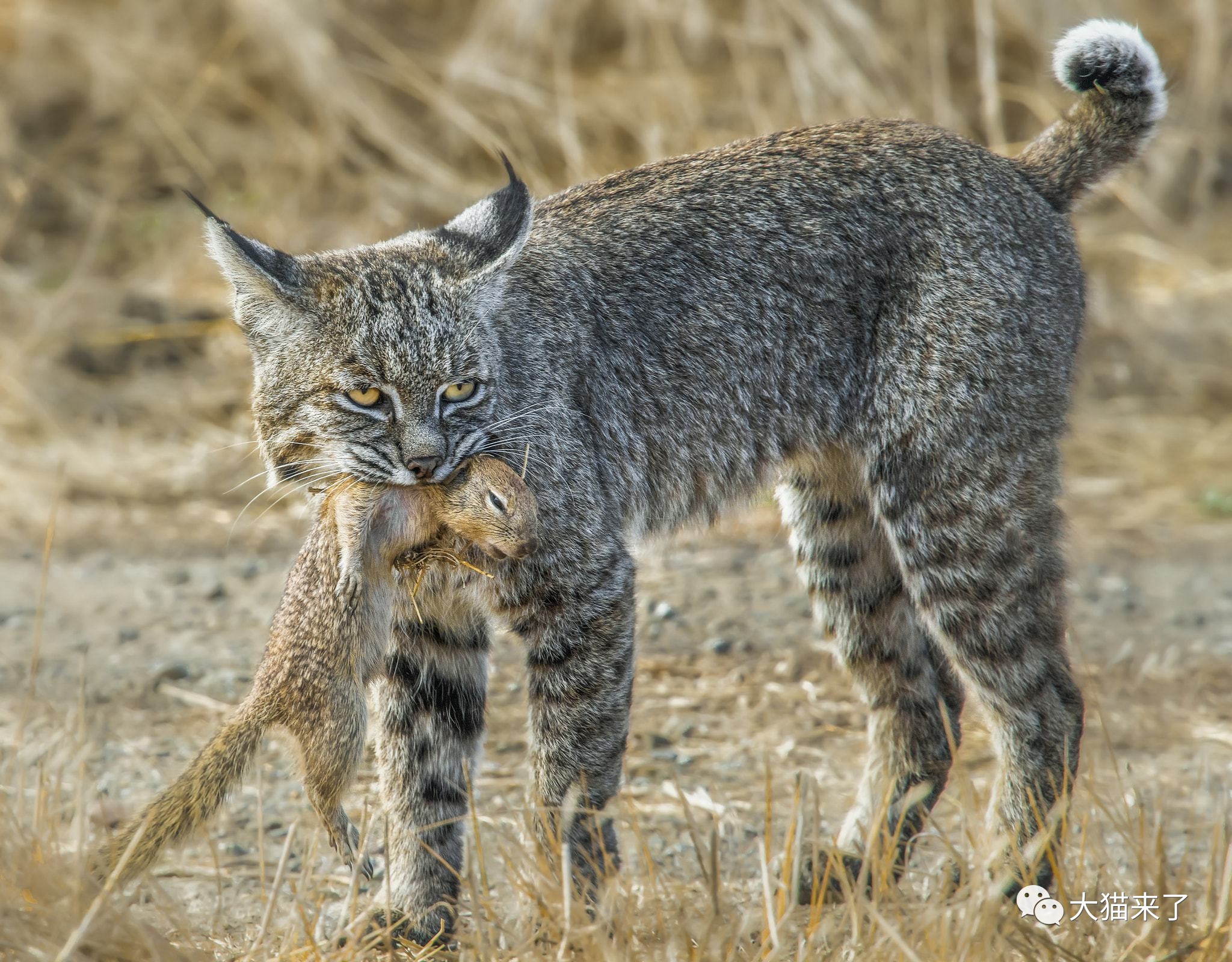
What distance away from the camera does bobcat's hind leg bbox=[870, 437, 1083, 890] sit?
4.63m

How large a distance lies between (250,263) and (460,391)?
2.09 feet

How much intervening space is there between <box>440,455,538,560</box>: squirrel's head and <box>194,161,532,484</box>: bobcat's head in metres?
0.11

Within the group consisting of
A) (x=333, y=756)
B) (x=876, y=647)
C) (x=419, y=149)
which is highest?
(x=333, y=756)

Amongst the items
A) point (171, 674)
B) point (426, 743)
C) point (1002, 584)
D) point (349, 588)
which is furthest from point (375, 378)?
point (171, 674)

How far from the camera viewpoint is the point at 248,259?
3977 millimetres

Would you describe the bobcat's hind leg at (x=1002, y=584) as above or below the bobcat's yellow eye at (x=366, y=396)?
below

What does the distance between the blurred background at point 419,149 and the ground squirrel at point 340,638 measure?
14.2ft

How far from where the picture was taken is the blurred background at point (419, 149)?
880 cm

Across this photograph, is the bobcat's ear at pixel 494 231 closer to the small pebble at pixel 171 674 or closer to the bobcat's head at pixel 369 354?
the bobcat's head at pixel 369 354

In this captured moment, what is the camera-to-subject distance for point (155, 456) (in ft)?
27.8

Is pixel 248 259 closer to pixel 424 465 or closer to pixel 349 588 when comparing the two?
pixel 424 465

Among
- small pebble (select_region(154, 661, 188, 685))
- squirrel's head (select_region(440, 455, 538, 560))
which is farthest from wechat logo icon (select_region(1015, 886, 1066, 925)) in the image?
small pebble (select_region(154, 661, 188, 685))

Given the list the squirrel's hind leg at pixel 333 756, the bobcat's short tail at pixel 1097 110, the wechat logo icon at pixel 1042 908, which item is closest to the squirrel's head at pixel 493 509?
the squirrel's hind leg at pixel 333 756

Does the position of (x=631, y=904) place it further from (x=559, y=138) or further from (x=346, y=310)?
(x=559, y=138)
